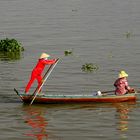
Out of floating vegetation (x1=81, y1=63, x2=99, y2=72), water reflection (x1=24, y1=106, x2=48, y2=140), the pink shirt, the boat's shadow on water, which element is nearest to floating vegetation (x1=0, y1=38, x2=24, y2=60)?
floating vegetation (x1=81, y1=63, x2=99, y2=72)

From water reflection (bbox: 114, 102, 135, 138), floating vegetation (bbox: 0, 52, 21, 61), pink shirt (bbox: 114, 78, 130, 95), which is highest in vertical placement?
floating vegetation (bbox: 0, 52, 21, 61)

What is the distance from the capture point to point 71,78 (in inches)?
1159

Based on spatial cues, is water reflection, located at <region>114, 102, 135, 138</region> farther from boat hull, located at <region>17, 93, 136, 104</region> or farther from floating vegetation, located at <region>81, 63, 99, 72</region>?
floating vegetation, located at <region>81, 63, 99, 72</region>

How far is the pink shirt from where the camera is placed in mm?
24641

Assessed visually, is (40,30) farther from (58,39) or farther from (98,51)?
(98,51)

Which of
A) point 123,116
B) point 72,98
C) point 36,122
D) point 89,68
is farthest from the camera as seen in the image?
point 89,68

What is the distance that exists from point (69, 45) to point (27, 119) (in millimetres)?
16943

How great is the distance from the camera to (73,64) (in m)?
33.1

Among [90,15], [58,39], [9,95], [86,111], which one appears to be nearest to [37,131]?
[86,111]

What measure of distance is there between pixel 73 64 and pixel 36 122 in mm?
10995

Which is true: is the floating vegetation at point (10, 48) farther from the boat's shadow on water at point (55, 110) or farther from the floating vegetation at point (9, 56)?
the boat's shadow on water at point (55, 110)

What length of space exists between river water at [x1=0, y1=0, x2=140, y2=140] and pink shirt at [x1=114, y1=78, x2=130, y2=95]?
56 centimetres

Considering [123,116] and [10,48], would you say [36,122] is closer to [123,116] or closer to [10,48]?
[123,116]

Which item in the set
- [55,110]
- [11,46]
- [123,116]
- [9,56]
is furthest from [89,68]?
[123,116]
